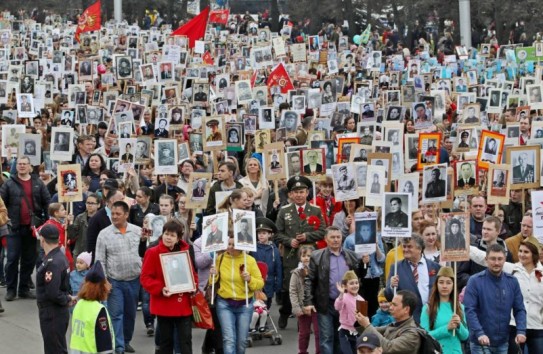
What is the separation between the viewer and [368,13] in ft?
180

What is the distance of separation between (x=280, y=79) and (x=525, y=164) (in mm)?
12280

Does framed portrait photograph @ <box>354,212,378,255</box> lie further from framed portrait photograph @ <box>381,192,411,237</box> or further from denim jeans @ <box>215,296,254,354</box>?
denim jeans @ <box>215,296,254,354</box>

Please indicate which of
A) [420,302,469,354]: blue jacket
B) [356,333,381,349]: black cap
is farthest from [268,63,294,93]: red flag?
[356,333,381,349]: black cap

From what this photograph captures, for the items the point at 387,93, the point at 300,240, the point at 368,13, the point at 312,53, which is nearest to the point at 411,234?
the point at 300,240

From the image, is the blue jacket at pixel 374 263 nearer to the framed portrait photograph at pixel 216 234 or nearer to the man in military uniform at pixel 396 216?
the man in military uniform at pixel 396 216

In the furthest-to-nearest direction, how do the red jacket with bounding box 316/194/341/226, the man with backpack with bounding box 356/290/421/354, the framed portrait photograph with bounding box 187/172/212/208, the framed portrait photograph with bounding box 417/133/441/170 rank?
the framed portrait photograph with bounding box 417/133/441/170 → the red jacket with bounding box 316/194/341/226 → the framed portrait photograph with bounding box 187/172/212/208 → the man with backpack with bounding box 356/290/421/354

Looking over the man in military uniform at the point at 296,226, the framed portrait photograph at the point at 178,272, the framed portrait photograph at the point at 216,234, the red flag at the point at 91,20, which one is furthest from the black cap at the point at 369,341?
the red flag at the point at 91,20

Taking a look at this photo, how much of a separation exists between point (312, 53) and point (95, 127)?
13617mm

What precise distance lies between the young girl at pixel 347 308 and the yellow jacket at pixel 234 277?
28.7 inches

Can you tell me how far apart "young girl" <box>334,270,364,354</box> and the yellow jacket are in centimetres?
73

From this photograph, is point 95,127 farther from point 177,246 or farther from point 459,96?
point 177,246

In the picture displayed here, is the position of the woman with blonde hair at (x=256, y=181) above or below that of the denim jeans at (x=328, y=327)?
above

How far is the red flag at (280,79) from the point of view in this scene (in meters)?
27.9

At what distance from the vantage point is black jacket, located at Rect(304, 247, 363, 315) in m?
13.2
